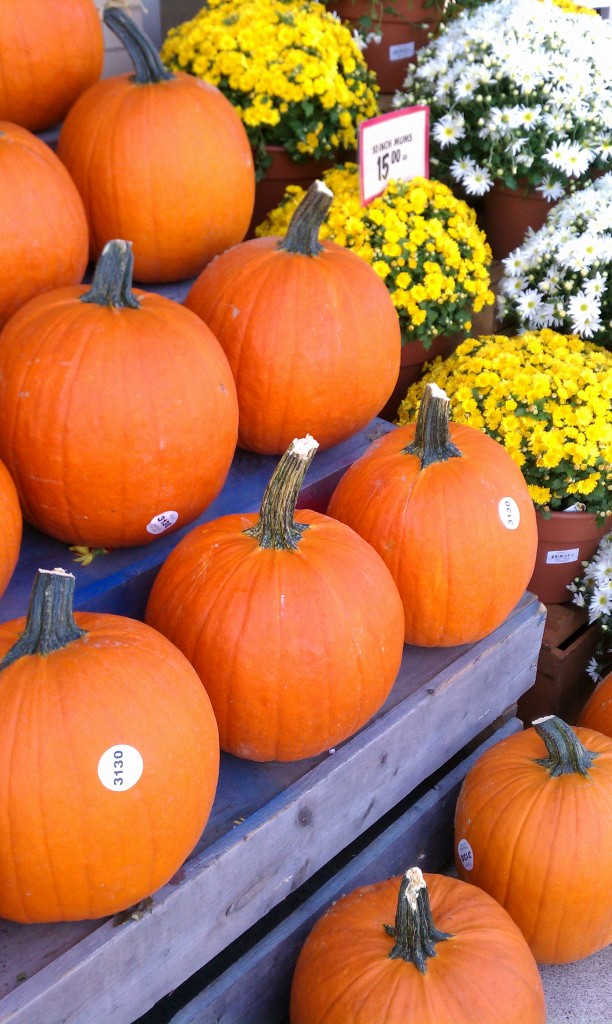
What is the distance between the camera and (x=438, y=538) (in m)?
1.52

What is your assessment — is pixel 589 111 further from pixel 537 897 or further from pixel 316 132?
pixel 537 897

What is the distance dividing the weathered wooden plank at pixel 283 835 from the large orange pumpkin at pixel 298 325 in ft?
1.53

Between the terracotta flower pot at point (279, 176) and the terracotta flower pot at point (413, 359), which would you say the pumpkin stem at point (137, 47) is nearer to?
the terracotta flower pot at point (279, 176)

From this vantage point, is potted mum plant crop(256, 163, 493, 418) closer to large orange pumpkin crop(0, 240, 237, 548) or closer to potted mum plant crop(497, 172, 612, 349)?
potted mum plant crop(497, 172, 612, 349)

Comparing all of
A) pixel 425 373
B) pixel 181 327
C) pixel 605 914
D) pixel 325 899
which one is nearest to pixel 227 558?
pixel 181 327

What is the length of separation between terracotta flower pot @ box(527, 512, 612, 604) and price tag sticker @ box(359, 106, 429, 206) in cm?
87

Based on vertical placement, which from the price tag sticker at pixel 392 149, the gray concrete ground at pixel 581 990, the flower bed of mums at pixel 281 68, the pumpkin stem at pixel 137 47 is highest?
the pumpkin stem at pixel 137 47

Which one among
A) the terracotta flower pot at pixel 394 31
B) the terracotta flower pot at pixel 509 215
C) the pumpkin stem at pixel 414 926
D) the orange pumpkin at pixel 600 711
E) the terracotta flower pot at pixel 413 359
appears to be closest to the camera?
the pumpkin stem at pixel 414 926

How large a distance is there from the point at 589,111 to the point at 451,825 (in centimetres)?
183

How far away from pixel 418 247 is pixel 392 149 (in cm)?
24

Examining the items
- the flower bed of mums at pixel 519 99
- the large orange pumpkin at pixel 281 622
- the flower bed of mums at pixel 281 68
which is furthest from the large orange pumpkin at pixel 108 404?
the flower bed of mums at pixel 519 99

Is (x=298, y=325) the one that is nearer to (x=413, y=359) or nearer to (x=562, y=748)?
(x=562, y=748)

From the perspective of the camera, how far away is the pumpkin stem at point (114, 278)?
134 cm

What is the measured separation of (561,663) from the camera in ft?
7.41
